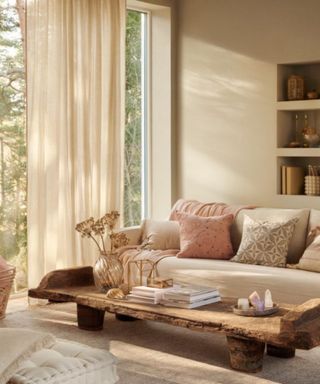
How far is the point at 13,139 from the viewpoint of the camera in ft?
21.3

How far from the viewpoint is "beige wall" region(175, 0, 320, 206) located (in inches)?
258

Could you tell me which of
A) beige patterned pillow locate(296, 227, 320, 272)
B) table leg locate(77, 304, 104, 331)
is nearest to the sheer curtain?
table leg locate(77, 304, 104, 331)

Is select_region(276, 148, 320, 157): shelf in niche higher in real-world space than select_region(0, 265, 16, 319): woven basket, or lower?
higher

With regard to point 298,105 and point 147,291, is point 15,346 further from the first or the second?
point 298,105

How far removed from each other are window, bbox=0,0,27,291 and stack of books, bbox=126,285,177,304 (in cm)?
180

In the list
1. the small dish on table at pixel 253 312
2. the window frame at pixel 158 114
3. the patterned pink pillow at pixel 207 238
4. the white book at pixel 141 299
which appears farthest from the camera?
the window frame at pixel 158 114

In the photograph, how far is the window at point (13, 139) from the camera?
642 centimetres

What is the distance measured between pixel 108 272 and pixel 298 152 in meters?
2.08

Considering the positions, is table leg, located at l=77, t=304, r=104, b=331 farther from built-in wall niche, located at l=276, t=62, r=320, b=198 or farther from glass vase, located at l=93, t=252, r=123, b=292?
built-in wall niche, located at l=276, t=62, r=320, b=198

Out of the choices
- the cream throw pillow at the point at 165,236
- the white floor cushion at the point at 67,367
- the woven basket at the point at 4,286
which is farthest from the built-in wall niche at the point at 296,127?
the white floor cushion at the point at 67,367

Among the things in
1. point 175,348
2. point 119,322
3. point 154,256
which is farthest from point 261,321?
point 154,256

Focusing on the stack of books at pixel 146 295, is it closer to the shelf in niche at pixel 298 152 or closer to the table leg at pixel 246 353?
the table leg at pixel 246 353

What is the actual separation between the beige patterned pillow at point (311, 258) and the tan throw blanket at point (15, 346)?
2.27m

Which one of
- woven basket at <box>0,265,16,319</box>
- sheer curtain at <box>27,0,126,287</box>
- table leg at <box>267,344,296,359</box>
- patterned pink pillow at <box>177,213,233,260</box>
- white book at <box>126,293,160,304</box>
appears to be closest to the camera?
table leg at <box>267,344,296,359</box>
